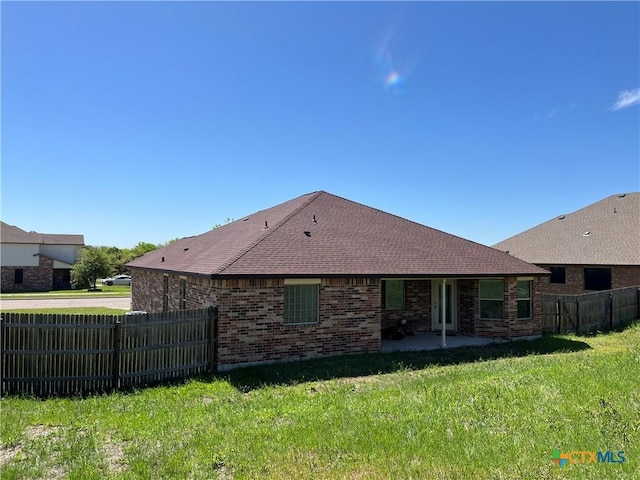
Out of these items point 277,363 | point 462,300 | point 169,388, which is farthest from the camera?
point 462,300

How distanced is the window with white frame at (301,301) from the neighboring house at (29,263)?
43168 millimetres

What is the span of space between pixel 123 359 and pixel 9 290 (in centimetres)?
4340

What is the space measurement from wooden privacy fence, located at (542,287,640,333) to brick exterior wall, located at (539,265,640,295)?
4.12m

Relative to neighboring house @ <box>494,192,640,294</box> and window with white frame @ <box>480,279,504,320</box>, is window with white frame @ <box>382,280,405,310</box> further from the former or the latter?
neighboring house @ <box>494,192,640,294</box>

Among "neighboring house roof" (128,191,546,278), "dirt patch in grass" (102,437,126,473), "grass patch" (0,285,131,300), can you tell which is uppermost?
"neighboring house roof" (128,191,546,278)

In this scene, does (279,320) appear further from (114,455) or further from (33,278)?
(33,278)

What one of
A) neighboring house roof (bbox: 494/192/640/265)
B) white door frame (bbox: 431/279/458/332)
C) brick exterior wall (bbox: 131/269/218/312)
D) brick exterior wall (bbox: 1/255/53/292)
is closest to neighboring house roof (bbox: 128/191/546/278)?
brick exterior wall (bbox: 131/269/218/312)

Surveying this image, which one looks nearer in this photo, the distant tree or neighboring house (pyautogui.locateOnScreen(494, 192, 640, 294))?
neighboring house (pyautogui.locateOnScreen(494, 192, 640, 294))

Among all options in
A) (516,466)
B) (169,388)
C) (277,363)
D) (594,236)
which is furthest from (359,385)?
(594,236)

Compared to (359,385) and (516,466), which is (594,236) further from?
(516,466)

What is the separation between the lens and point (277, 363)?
1168 centimetres

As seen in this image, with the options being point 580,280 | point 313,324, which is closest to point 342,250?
point 313,324

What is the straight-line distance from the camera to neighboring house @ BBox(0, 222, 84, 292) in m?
44.1

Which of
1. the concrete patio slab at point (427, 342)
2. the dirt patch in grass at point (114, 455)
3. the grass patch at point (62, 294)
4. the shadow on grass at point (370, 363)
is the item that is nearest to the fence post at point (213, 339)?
the shadow on grass at point (370, 363)
